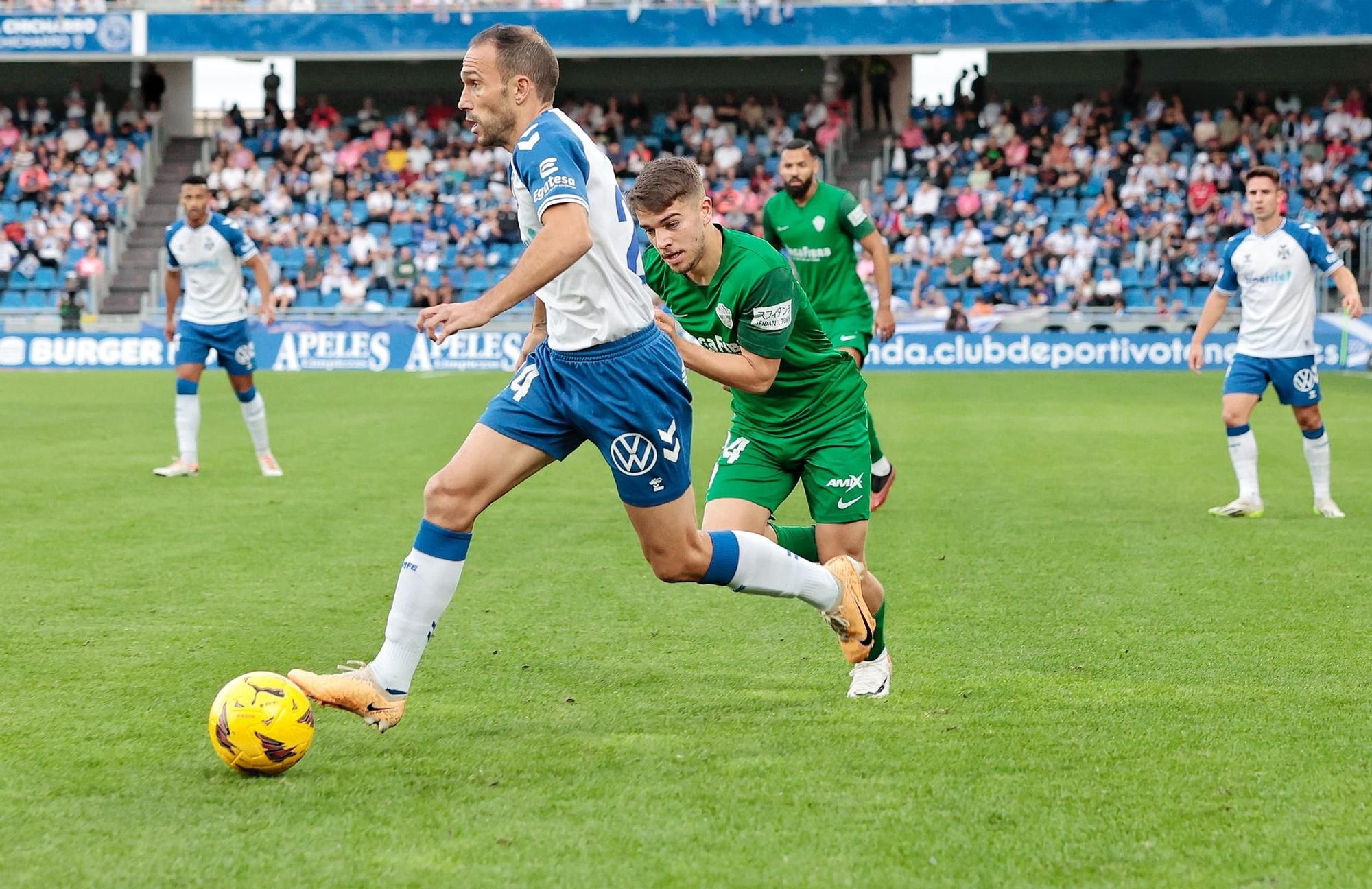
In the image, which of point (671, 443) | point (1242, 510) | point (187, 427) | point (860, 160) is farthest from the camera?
point (860, 160)

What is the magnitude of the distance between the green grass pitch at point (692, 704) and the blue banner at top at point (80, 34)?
28956 mm

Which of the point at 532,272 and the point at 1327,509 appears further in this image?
the point at 1327,509

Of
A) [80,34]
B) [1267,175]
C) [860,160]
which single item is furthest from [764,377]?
[80,34]

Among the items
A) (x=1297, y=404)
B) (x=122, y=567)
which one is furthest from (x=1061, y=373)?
(x=122, y=567)

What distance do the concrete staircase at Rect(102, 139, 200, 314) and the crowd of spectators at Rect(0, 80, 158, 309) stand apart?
0.65m

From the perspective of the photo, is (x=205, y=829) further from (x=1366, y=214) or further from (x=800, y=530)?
(x=1366, y=214)

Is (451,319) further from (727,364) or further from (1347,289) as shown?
(1347,289)

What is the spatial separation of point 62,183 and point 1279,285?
33.9 metres

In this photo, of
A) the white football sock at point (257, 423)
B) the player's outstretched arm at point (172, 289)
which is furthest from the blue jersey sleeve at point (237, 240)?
the white football sock at point (257, 423)

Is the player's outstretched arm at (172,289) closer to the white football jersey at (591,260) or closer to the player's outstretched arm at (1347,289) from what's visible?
the white football jersey at (591,260)

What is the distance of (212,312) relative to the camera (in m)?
13.1

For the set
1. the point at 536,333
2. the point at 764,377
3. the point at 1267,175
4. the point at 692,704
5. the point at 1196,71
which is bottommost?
the point at 692,704

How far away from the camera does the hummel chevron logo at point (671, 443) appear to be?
4.92 m

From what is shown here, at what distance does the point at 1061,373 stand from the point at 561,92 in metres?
18.8
